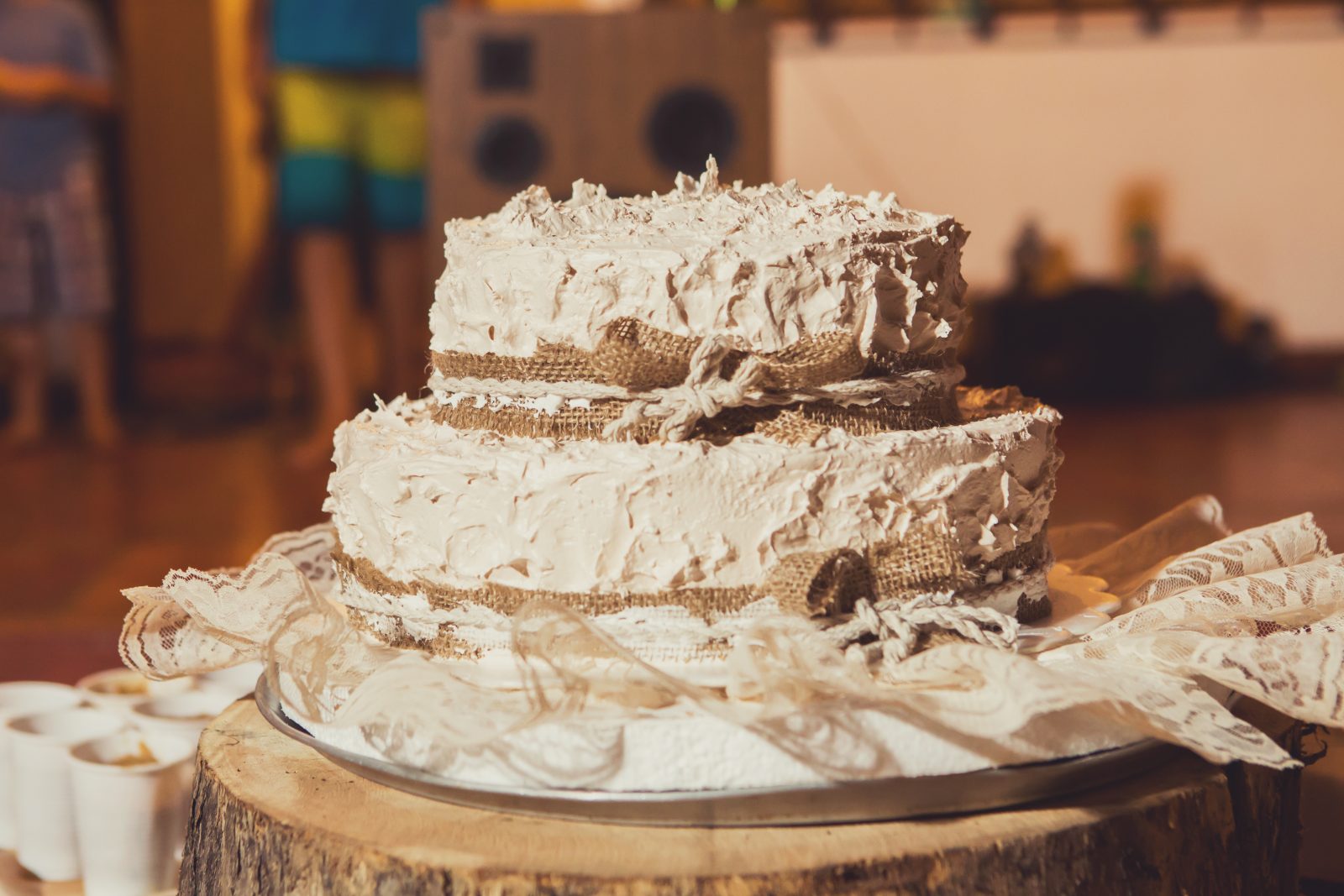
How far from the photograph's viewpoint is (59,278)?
3850mm

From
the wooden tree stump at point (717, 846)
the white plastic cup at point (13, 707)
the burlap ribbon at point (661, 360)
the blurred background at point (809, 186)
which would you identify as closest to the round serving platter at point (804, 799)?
the wooden tree stump at point (717, 846)

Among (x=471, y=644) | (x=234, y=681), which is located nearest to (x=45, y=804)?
(x=234, y=681)

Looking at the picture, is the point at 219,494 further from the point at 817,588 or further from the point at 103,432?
the point at 817,588

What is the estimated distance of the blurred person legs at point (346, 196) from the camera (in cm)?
295

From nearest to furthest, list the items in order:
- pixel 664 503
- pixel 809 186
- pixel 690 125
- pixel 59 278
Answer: pixel 664 503 < pixel 690 125 < pixel 809 186 < pixel 59 278

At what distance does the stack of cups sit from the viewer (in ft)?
3.67

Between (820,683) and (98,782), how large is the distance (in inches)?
25.1

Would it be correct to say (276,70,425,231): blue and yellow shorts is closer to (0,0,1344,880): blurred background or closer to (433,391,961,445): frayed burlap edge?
(0,0,1344,880): blurred background

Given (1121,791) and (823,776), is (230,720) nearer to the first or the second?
(823,776)

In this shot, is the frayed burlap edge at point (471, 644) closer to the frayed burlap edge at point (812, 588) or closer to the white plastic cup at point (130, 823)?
the frayed burlap edge at point (812, 588)

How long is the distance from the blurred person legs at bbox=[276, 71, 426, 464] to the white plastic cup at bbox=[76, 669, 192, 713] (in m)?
1.69

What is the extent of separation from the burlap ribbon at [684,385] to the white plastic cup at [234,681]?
0.59 metres

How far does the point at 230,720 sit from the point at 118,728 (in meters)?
0.36

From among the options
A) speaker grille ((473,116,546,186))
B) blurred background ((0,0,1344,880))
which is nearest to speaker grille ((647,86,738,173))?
speaker grille ((473,116,546,186))
